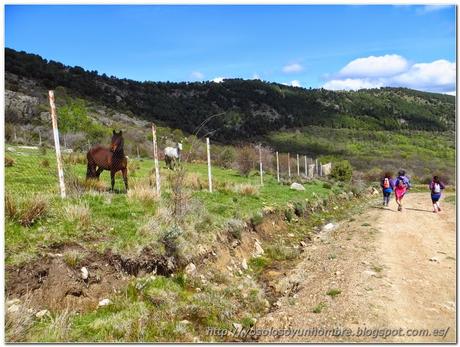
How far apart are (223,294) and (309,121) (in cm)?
12243

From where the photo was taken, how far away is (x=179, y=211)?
34.0 ft

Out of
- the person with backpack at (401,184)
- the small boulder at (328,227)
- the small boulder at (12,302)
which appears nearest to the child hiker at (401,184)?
the person with backpack at (401,184)

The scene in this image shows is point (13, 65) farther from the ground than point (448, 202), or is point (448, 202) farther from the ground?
point (13, 65)

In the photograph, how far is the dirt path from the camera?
21.3 feet

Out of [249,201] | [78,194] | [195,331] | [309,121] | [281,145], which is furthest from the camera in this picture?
[309,121]

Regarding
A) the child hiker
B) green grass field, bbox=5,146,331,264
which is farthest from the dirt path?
the child hiker

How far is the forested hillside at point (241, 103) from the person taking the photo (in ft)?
250

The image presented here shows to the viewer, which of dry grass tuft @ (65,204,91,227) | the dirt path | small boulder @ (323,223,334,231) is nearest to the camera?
the dirt path

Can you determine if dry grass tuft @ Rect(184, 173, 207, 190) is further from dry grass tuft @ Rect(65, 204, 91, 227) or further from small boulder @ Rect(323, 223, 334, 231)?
dry grass tuft @ Rect(65, 204, 91, 227)

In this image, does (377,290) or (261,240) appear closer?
(377,290)

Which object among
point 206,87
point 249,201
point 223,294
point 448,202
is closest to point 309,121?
point 206,87

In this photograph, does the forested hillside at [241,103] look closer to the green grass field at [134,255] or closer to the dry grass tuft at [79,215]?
the green grass field at [134,255]

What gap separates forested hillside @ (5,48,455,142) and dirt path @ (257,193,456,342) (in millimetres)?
52864

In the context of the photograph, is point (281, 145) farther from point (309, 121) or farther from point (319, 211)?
point (319, 211)
